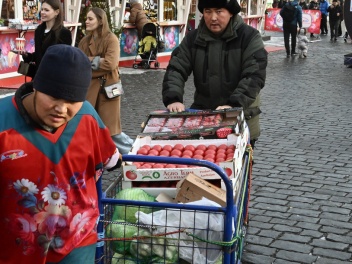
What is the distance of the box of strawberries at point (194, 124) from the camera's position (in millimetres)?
4293

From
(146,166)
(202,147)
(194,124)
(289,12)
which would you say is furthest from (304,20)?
(146,166)

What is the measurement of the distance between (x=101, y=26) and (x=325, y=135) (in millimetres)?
3794

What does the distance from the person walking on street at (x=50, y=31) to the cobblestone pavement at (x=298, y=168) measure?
5.48ft

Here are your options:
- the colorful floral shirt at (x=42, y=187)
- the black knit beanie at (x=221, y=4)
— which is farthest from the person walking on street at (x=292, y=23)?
the colorful floral shirt at (x=42, y=187)

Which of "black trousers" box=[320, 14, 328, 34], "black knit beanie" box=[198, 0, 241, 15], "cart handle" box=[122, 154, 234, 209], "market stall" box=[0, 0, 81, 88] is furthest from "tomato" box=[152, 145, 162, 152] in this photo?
"black trousers" box=[320, 14, 328, 34]

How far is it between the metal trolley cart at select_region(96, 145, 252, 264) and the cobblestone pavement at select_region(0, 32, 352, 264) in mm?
1488

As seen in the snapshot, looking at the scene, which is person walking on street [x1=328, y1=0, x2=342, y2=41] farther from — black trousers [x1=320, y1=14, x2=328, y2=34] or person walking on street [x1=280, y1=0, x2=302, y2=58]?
person walking on street [x1=280, y1=0, x2=302, y2=58]

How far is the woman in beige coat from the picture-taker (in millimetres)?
7176

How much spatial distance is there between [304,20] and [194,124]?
26.5 m

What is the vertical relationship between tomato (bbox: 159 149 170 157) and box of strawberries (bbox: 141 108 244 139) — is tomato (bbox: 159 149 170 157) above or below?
below

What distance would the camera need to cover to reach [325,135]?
9359 mm

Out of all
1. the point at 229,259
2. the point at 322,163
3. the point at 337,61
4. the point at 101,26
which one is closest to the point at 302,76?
the point at 337,61

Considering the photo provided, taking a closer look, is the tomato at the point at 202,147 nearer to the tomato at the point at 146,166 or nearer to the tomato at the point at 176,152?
the tomato at the point at 176,152

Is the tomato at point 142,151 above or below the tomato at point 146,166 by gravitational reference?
above
